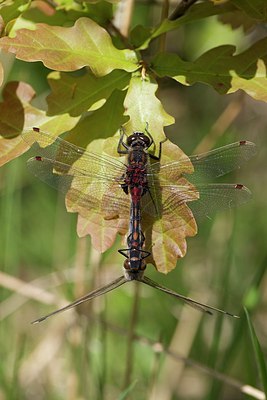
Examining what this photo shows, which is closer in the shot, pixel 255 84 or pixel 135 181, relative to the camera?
pixel 255 84

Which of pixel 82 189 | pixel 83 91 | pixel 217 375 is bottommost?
pixel 217 375

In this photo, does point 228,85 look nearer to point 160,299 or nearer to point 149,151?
point 149,151

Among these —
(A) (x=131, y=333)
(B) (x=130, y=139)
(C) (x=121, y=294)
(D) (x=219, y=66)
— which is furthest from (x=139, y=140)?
(C) (x=121, y=294)

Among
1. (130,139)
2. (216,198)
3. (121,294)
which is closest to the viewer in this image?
(130,139)

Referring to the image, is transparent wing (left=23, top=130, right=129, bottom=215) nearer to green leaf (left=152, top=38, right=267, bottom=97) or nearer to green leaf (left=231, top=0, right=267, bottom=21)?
Answer: green leaf (left=152, top=38, right=267, bottom=97)

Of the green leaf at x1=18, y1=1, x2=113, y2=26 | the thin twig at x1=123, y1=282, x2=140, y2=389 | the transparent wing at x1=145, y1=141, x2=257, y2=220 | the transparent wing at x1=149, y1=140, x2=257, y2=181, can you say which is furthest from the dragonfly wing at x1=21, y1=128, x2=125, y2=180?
the thin twig at x1=123, y1=282, x2=140, y2=389

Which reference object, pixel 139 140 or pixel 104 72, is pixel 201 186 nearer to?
pixel 139 140

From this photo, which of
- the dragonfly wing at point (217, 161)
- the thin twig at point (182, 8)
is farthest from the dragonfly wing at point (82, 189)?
the thin twig at point (182, 8)
